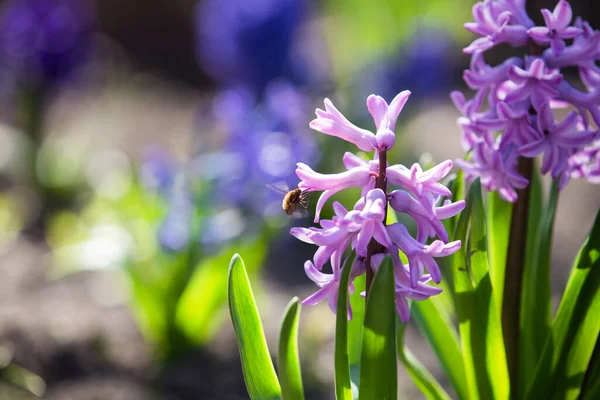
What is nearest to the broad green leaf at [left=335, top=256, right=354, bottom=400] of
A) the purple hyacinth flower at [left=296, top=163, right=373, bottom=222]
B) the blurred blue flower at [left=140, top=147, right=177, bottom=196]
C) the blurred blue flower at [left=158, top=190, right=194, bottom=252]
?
the purple hyacinth flower at [left=296, top=163, right=373, bottom=222]

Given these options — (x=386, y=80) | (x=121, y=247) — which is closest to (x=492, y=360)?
(x=121, y=247)

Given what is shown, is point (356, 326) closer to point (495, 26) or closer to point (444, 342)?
point (444, 342)

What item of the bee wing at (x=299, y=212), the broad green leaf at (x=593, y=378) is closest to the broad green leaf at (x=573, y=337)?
the broad green leaf at (x=593, y=378)

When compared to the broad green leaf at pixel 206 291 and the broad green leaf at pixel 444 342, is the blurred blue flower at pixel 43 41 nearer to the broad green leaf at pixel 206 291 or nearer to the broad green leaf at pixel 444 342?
the broad green leaf at pixel 206 291

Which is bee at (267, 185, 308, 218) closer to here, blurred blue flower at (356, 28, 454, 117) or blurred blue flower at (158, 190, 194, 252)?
blurred blue flower at (158, 190, 194, 252)

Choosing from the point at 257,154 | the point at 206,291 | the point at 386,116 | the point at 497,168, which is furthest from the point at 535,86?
the point at 257,154
